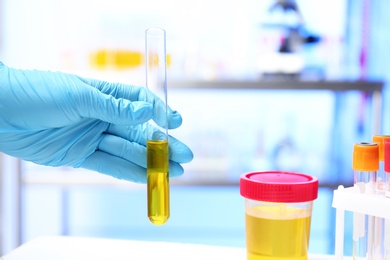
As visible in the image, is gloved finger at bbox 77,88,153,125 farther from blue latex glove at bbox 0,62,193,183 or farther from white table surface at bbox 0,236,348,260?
white table surface at bbox 0,236,348,260

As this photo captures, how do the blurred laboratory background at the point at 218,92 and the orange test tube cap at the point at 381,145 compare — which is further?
the blurred laboratory background at the point at 218,92

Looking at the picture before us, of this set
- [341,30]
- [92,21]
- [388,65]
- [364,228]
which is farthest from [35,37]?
[364,228]

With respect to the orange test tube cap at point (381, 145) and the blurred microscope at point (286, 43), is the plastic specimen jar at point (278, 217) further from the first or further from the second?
the blurred microscope at point (286, 43)

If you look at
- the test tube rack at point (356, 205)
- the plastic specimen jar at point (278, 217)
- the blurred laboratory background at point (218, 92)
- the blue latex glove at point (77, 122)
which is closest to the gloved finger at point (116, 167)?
the blue latex glove at point (77, 122)

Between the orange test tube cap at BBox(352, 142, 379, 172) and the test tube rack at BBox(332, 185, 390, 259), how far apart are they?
41mm

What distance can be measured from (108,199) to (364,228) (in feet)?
7.99

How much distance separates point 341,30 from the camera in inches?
110

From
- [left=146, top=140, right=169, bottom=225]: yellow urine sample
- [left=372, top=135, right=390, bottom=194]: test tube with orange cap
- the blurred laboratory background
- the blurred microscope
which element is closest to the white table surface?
[left=146, top=140, right=169, bottom=225]: yellow urine sample

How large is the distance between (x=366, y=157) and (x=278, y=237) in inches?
7.2

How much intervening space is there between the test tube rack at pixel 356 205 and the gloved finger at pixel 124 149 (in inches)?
17.6

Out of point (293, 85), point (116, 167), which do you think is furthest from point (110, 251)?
point (293, 85)

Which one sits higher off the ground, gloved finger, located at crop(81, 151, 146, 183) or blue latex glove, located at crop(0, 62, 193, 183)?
blue latex glove, located at crop(0, 62, 193, 183)

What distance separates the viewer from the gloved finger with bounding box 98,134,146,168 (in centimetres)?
111

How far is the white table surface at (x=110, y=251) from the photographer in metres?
0.99
